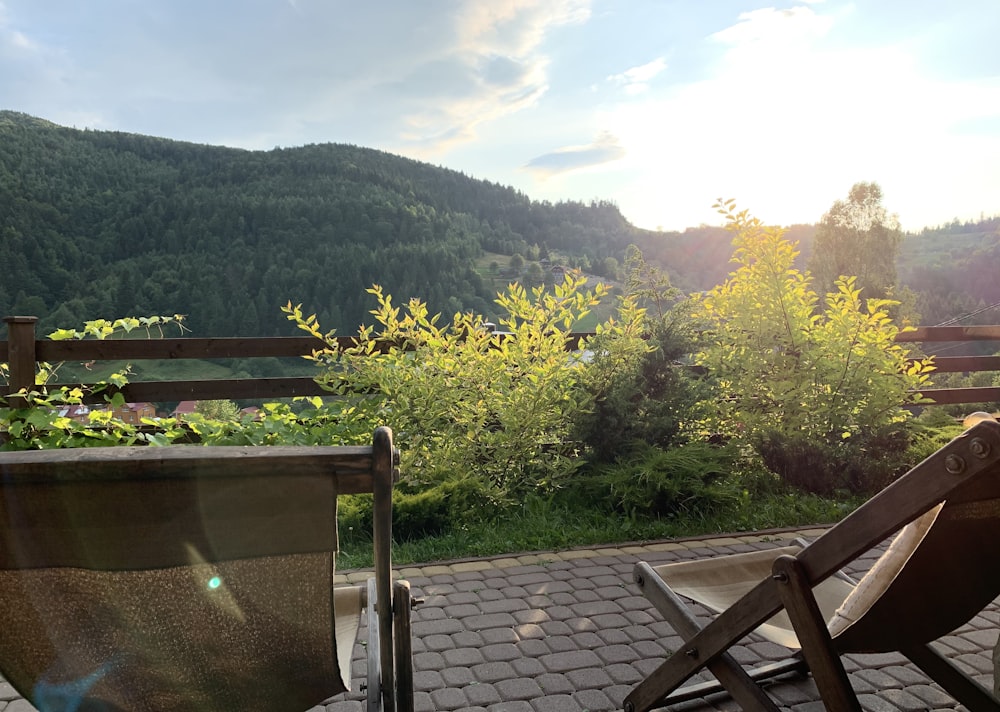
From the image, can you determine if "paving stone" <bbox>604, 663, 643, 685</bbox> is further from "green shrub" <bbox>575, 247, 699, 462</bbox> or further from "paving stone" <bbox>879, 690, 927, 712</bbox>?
"green shrub" <bbox>575, 247, 699, 462</bbox>

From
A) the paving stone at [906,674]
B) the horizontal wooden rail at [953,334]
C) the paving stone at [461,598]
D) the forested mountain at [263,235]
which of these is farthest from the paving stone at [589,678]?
the forested mountain at [263,235]

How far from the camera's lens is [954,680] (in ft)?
5.64

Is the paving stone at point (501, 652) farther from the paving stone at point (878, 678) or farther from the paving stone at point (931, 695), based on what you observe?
the paving stone at point (931, 695)

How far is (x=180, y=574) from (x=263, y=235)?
1402 inches

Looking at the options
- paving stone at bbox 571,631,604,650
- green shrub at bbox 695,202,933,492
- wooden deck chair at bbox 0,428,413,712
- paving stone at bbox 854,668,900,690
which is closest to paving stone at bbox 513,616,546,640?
paving stone at bbox 571,631,604,650

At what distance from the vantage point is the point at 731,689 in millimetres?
1562

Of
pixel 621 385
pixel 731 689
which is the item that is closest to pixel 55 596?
pixel 731 689

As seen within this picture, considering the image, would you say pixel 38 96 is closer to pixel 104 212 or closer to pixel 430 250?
pixel 104 212

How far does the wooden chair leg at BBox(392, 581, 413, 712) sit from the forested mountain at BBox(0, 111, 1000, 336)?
58.5ft

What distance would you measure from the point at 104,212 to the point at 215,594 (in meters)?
36.2

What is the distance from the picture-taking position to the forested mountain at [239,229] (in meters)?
24.5

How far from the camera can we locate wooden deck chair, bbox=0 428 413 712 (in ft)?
3.26

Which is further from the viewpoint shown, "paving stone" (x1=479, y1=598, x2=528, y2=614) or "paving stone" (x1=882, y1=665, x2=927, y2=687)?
"paving stone" (x1=479, y1=598, x2=528, y2=614)

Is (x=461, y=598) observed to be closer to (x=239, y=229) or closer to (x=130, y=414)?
(x=130, y=414)
